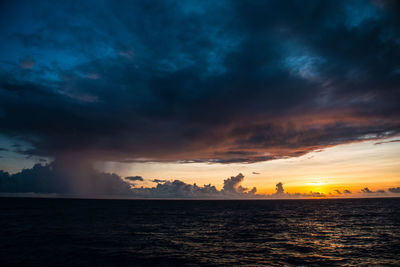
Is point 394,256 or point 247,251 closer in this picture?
point 394,256

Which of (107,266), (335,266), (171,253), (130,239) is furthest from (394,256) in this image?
(130,239)

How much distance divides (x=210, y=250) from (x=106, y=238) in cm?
1881

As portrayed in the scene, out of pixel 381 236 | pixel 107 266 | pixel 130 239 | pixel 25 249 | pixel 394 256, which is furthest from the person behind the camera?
pixel 381 236

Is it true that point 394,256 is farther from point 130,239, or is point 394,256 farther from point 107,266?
point 130,239

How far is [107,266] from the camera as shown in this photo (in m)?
24.7

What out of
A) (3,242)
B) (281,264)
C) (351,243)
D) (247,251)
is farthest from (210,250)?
A: (3,242)

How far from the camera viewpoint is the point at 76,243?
35.0 meters

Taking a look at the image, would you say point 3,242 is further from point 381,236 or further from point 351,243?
point 381,236

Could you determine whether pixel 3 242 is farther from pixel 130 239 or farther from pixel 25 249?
pixel 130 239

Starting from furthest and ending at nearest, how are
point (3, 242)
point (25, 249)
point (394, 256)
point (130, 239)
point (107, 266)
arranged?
1. point (130, 239)
2. point (3, 242)
3. point (25, 249)
4. point (394, 256)
5. point (107, 266)

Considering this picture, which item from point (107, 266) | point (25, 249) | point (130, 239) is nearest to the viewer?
point (107, 266)

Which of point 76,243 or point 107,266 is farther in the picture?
point 76,243

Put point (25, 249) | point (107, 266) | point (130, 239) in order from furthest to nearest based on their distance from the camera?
point (130, 239), point (25, 249), point (107, 266)

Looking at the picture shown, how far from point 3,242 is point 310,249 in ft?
146
